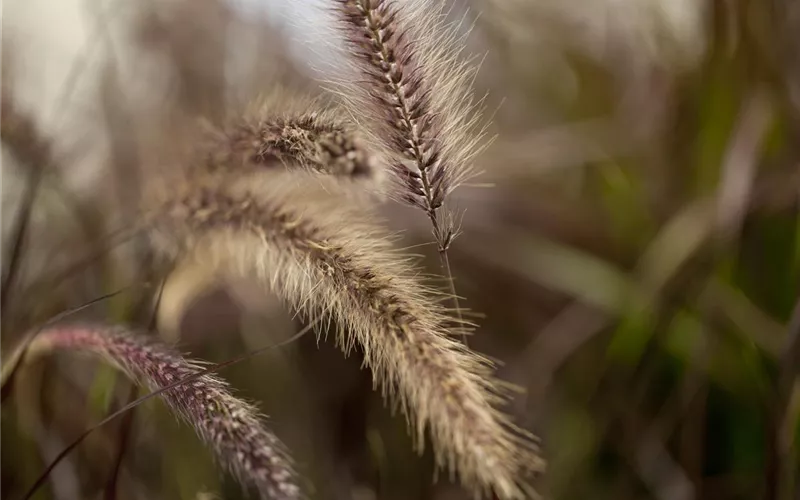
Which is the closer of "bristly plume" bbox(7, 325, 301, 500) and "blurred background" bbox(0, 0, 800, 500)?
"bristly plume" bbox(7, 325, 301, 500)

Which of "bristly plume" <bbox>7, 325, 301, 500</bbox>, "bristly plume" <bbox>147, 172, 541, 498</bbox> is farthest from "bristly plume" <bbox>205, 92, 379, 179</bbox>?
"bristly plume" <bbox>7, 325, 301, 500</bbox>

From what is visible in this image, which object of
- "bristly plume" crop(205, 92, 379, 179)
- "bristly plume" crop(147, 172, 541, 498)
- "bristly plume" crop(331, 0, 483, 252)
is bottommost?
"bristly plume" crop(147, 172, 541, 498)

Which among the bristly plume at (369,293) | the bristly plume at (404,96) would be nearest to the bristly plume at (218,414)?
the bristly plume at (369,293)

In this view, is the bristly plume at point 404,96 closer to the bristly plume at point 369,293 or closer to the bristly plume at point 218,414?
the bristly plume at point 369,293

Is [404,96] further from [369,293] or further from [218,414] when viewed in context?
[218,414]

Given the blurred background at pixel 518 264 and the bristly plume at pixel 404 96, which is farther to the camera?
the blurred background at pixel 518 264

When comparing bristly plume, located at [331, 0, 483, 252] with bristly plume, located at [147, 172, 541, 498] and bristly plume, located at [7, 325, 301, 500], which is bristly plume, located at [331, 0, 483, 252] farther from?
bristly plume, located at [7, 325, 301, 500]
